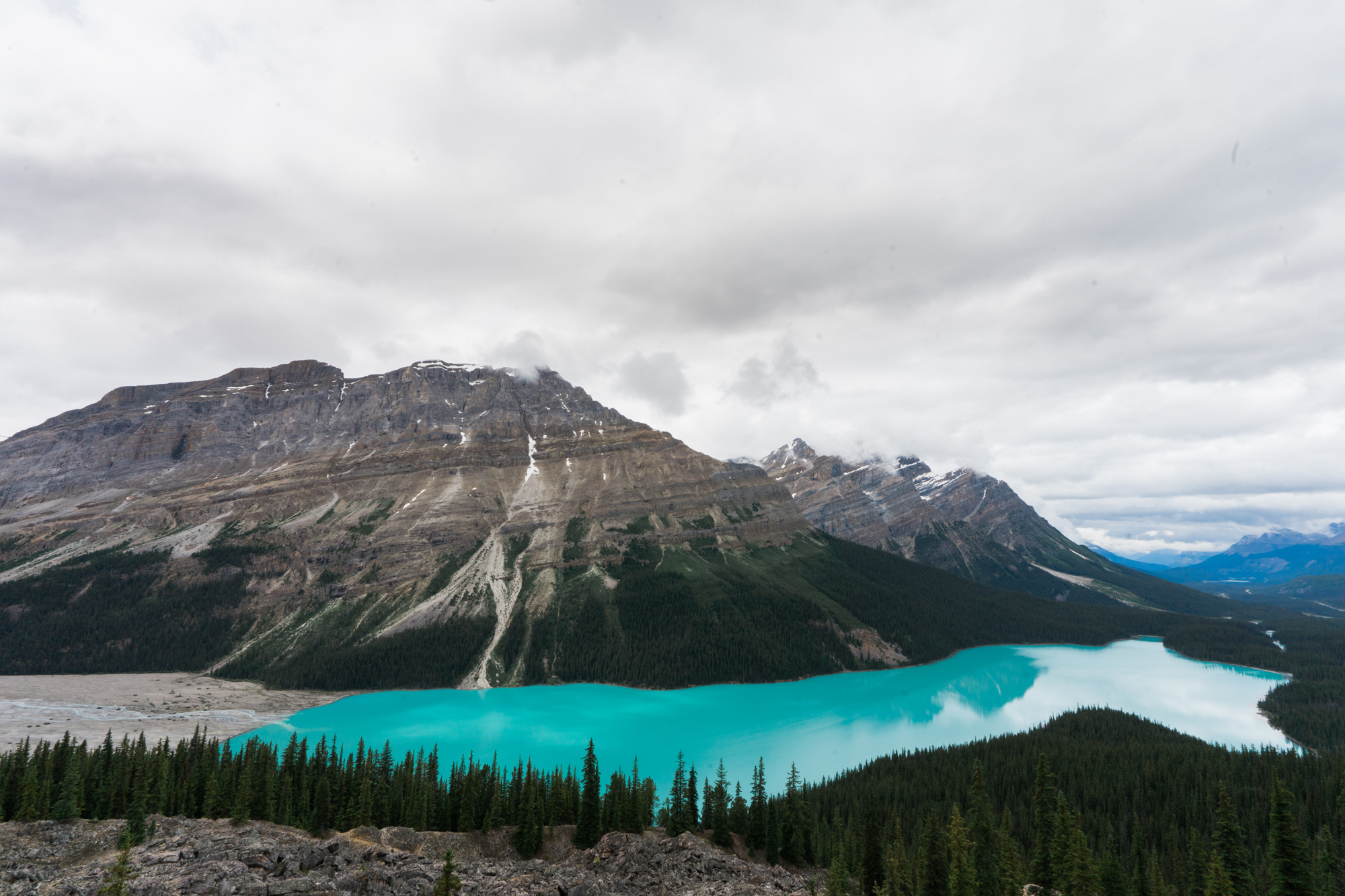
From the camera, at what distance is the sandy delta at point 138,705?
94.6 m

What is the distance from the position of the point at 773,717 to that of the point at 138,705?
12058 cm

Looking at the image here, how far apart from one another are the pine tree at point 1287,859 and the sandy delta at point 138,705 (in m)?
124

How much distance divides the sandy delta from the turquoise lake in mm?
8332

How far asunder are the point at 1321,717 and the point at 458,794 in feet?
550

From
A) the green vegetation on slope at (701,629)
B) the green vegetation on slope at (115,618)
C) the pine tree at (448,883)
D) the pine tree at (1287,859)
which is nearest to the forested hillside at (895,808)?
the pine tree at (1287,859)

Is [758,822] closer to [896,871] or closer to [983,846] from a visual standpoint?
[896,871]

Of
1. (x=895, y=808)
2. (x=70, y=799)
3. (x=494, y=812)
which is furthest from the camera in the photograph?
(x=895, y=808)

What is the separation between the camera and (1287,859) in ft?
109

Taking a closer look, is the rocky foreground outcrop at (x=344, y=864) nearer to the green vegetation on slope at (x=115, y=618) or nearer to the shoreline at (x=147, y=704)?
the shoreline at (x=147, y=704)

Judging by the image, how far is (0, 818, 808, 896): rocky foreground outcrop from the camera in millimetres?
30250

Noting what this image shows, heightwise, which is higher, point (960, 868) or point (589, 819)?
point (960, 868)

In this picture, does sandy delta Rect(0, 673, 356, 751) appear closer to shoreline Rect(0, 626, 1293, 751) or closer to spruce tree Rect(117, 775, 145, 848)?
shoreline Rect(0, 626, 1293, 751)

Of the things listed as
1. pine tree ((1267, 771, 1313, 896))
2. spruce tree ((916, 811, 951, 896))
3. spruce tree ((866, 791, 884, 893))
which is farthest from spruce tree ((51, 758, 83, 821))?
pine tree ((1267, 771, 1313, 896))

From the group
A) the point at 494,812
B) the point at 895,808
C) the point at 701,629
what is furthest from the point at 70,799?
the point at 701,629
